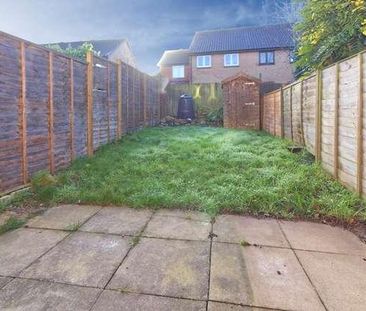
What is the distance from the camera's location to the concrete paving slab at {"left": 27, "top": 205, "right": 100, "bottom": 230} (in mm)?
3648

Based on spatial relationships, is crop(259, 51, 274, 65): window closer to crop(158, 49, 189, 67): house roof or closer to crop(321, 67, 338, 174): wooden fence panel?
crop(158, 49, 189, 67): house roof

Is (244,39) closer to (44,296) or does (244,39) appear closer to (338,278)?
(338,278)

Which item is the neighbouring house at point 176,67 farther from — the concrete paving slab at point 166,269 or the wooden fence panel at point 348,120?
the concrete paving slab at point 166,269

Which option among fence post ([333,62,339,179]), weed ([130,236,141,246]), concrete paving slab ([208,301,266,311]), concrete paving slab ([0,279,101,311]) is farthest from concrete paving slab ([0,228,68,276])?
fence post ([333,62,339,179])

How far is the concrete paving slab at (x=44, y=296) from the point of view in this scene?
212cm

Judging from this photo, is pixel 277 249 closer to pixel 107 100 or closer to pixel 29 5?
pixel 107 100

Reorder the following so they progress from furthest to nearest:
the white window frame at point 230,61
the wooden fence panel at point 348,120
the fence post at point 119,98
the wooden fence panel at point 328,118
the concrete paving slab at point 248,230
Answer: the white window frame at point 230,61
the fence post at point 119,98
the wooden fence panel at point 328,118
the wooden fence panel at point 348,120
the concrete paving slab at point 248,230

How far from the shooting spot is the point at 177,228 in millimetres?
3594

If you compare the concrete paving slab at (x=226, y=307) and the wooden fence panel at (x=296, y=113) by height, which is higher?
the wooden fence panel at (x=296, y=113)

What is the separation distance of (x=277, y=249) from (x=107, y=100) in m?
6.26

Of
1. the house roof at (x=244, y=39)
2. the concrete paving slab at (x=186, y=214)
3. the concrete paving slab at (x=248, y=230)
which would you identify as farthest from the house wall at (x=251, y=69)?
the concrete paving slab at (x=248, y=230)

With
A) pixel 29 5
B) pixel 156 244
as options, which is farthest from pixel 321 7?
pixel 29 5

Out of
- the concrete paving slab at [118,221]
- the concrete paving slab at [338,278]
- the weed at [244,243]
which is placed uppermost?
the concrete paving slab at [118,221]

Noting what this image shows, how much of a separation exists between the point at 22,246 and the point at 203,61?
26.9 meters
